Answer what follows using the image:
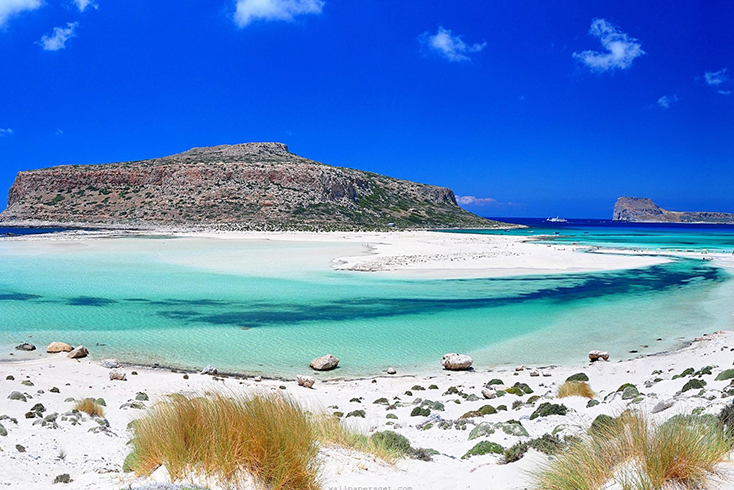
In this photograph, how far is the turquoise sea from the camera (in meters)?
12.0

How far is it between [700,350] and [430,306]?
806 centimetres

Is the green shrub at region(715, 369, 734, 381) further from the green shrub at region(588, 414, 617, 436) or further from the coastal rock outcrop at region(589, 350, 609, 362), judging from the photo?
the green shrub at region(588, 414, 617, 436)

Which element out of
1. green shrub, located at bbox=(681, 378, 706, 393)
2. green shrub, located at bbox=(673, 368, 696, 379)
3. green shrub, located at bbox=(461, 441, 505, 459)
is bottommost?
green shrub, located at bbox=(673, 368, 696, 379)

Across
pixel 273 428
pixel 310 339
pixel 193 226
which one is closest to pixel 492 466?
pixel 273 428

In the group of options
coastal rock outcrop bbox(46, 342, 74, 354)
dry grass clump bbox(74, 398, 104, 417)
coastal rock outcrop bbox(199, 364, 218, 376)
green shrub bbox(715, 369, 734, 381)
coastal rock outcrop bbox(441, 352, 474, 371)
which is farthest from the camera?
coastal rock outcrop bbox(46, 342, 74, 354)

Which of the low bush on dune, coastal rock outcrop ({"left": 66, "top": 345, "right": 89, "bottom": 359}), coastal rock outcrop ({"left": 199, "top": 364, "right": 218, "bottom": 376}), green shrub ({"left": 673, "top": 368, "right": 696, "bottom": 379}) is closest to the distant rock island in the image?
coastal rock outcrop ({"left": 66, "top": 345, "right": 89, "bottom": 359})

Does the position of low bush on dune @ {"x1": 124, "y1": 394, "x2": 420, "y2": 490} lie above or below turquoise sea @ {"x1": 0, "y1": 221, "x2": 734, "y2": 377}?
above

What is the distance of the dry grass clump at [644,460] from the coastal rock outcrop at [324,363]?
6.95 metres

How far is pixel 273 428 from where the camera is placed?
4.07m

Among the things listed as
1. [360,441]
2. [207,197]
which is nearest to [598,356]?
[360,441]

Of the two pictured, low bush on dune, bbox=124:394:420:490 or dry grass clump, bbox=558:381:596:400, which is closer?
low bush on dune, bbox=124:394:420:490

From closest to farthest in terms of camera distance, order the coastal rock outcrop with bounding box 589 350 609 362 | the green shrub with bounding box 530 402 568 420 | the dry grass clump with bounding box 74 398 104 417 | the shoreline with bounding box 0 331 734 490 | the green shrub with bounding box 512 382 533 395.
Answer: the shoreline with bounding box 0 331 734 490
the green shrub with bounding box 530 402 568 420
the dry grass clump with bounding box 74 398 104 417
the green shrub with bounding box 512 382 533 395
the coastal rock outcrop with bounding box 589 350 609 362

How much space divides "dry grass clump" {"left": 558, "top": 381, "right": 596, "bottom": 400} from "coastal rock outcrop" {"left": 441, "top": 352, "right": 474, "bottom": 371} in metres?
2.72

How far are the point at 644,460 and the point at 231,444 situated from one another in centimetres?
304
